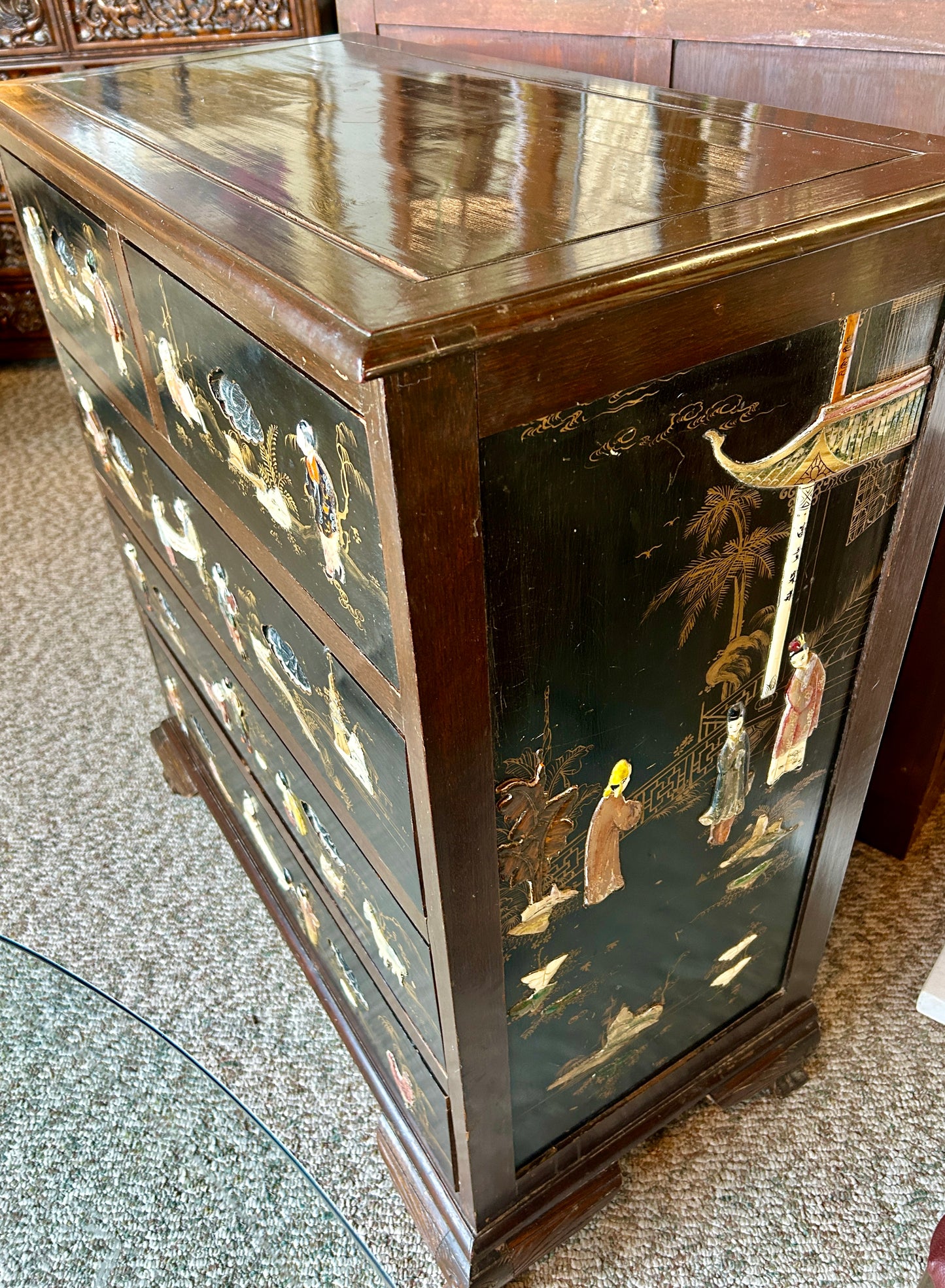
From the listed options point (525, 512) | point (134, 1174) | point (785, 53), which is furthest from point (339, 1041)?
point (785, 53)

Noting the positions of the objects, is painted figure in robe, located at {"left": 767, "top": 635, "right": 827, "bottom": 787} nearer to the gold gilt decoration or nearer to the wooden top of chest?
the gold gilt decoration

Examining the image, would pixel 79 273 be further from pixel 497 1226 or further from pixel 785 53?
pixel 497 1226

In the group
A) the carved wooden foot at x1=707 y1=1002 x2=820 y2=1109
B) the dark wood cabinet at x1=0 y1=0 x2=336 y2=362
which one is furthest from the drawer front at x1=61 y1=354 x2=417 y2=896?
the dark wood cabinet at x1=0 y1=0 x2=336 y2=362

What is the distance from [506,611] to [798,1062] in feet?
2.85

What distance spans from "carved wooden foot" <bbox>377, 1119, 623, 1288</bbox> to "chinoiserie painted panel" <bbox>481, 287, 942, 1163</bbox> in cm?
8

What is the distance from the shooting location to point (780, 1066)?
3.72 ft

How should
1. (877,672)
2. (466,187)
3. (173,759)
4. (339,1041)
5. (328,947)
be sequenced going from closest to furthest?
(466,187) < (877,672) < (328,947) < (339,1041) < (173,759)

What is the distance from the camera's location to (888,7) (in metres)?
0.78

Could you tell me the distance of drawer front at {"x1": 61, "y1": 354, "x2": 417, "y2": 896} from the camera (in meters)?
0.66

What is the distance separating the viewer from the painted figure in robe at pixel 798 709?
30.3 inches

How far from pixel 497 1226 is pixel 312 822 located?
43 cm

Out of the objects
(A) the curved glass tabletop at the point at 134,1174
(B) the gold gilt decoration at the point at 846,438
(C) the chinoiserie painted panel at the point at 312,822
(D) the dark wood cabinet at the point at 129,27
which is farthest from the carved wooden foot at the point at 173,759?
(D) the dark wood cabinet at the point at 129,27

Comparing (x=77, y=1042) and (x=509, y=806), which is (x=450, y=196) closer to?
(x=509, y=806)

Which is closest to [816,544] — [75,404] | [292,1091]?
[292,1091]
